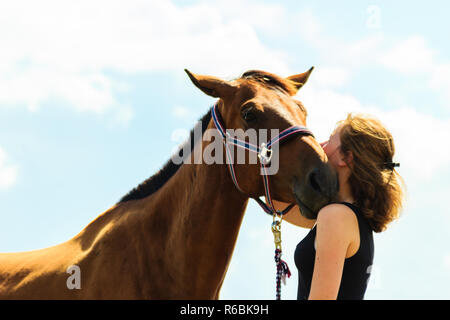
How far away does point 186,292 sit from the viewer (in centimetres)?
441

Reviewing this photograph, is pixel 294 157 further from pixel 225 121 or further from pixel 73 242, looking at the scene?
pixel 73 242

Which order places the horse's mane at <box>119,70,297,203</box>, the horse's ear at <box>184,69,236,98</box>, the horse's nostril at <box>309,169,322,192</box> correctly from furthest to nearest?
the horse's mane at <box>119,70,297,203</box>
the horse's ear at <box>184,69,236,98</box>
the horse's nostril at <box>309,169,322,192</box>

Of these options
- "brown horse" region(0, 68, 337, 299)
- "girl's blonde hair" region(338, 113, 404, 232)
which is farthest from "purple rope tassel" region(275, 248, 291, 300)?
"girl's blonde hair" region(338, 113, 404, 232)

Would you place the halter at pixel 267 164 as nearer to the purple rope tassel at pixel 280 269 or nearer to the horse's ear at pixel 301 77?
the purple rope tassel at pixel 280 269

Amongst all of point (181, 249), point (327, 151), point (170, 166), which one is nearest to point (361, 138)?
point (327, 151)

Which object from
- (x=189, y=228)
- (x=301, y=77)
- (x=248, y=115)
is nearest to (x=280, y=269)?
(x=189, y=228)

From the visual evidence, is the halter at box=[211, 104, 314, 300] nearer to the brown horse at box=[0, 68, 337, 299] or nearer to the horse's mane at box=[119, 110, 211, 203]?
the brown horse at box=[0, 68, 337, 299]

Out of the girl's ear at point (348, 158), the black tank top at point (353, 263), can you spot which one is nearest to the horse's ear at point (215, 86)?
the girl's ear at point (348, 158)

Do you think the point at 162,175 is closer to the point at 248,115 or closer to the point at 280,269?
the point at 248,115

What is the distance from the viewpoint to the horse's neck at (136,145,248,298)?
441 cm

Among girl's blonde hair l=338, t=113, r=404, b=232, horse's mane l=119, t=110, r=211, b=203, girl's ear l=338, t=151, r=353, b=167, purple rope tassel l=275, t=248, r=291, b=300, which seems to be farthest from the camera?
horse's mane l=119, t=110, r=211, b=203

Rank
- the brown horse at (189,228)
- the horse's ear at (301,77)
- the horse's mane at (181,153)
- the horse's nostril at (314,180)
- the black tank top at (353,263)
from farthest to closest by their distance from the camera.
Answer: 1. the horse's ear at (301,77)
2. the horse's mane at (181,153)
3. the brown horse at (189,228)
4. the horse's nostril at (314,180)
5. the black tank top at (353,263)

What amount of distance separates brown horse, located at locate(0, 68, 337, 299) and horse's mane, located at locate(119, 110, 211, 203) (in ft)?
0.56

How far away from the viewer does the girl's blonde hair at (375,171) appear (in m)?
3.48
